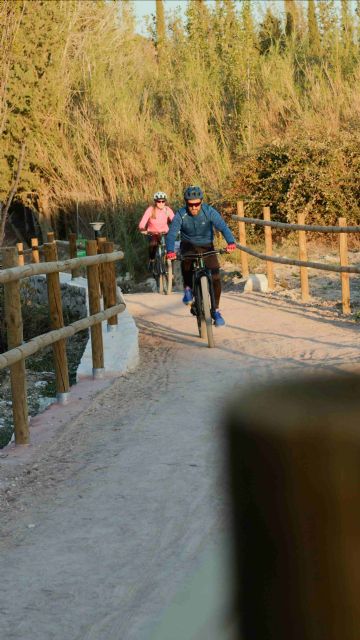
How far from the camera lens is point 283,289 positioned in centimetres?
1859

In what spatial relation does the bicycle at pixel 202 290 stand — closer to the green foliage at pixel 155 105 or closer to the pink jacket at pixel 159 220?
the pink jacket at pixel 159 220

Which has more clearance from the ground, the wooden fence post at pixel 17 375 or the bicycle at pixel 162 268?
the wooden fence post at pixel 17 375

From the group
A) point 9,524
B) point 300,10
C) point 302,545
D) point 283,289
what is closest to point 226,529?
point 302,545

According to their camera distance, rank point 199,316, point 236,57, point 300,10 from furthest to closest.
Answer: point 300,10 < point 236,57 < point 199,316

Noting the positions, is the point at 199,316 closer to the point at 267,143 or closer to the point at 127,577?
the point at 127,577

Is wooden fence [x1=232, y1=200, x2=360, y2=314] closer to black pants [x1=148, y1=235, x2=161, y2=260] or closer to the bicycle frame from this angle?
black pants [x1=148, y1=235, x2=161, y2=260]

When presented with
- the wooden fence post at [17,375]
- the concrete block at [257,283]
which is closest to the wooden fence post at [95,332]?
the wooden fence post at [17,375]

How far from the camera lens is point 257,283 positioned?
60.4ft

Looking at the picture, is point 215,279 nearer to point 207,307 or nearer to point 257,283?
point 207,307

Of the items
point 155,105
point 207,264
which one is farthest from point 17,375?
point 155,105

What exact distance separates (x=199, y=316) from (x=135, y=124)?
14.9 metres

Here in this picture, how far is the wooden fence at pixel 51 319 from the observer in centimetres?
777

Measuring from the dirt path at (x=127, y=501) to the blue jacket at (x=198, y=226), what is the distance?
1606mm

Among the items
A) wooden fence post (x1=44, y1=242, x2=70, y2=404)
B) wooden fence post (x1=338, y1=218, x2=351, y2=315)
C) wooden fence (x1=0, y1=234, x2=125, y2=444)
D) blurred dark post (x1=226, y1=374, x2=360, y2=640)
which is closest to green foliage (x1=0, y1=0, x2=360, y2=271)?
wooden fence post (x1=338, y1=218, x2=351, y2=315)
